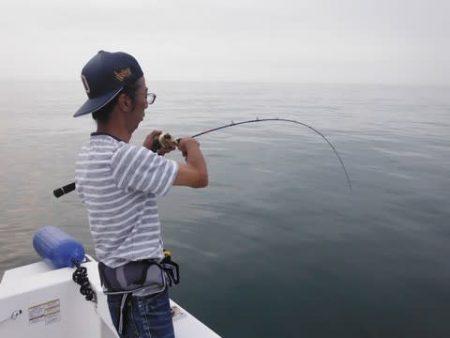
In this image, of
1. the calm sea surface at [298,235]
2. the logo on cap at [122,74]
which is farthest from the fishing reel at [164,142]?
the calm sea surface at [298,235]

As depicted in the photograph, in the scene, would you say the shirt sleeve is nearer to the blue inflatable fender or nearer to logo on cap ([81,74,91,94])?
logo on cap ([81,74,91,94])

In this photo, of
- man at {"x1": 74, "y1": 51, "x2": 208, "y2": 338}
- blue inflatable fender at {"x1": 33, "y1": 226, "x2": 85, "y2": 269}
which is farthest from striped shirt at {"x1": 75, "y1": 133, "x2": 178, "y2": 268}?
blue inflatable fender at {"x1": 33, "y1": 226, "x2": 85, "y2": 269}

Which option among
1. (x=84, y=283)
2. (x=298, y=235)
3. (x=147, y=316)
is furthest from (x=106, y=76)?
(x=298, y=235)

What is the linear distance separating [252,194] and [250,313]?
18.9ft

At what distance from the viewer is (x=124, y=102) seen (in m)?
2.05

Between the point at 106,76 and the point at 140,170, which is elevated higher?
the point at 106,76

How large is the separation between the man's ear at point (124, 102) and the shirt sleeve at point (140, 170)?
238 mm

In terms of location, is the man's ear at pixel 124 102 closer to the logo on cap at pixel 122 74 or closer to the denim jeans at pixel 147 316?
the logo on cap at pixel 122 74

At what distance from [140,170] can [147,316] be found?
861 mm

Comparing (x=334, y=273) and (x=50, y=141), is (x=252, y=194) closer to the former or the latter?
(x=334, y=273)

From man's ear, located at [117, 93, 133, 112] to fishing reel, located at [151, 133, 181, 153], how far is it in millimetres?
368

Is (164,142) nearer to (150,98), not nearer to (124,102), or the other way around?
(150,98)

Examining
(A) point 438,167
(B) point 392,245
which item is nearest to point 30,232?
(B) point 392,245

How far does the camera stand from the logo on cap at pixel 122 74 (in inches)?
79.0
